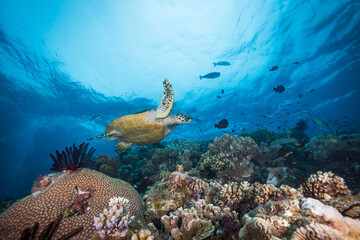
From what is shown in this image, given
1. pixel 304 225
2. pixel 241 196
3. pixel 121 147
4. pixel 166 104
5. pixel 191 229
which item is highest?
pixel 166 104

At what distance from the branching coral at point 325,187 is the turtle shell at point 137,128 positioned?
208 inches

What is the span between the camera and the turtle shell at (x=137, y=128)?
6.01m

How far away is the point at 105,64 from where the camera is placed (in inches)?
746

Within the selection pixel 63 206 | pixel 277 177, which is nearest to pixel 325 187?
pixel 277 177

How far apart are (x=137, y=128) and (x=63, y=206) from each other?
3917mm

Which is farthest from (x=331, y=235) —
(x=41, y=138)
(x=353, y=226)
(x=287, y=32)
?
(x=41, y=138)

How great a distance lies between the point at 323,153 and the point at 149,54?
18.5 meters

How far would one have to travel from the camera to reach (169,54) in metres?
17.8

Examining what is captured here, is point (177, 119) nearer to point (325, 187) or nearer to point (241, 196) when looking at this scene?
point (241, 196)

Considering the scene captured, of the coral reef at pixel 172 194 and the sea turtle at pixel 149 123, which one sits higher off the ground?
the sea turtle at pixel 149 123

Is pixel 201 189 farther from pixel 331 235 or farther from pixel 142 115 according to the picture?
pixel 142 115

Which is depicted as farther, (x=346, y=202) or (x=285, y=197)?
(x=285, y=197)

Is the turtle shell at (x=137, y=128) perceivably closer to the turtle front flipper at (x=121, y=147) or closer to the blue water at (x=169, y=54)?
the turtle front flipper at (x=121, y=147)

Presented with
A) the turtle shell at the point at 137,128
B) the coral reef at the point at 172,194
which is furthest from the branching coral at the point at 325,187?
the turtle shell at the point at 137,128
